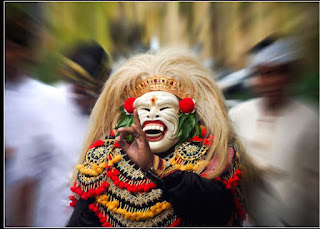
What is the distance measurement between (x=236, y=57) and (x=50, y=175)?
1.36 metres

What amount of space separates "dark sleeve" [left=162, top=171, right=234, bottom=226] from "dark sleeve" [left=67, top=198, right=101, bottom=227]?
0.45m

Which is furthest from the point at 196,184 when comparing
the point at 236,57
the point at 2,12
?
the point at 2,12

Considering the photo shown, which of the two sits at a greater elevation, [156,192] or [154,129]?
[154,129]

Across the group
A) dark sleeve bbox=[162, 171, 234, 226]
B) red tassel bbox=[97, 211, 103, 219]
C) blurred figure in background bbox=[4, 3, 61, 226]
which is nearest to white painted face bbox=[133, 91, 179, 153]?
dark sleeve bbox=[162, 171, 234, 226]

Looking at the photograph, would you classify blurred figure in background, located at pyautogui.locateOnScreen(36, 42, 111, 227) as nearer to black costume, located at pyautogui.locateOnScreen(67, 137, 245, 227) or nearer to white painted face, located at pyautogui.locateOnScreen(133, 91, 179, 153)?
black costume, located at pyautogui.locateOnScreen(67, 137, 245, 227)

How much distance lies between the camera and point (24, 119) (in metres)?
1.71

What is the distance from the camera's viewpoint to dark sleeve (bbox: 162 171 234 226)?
1366mm

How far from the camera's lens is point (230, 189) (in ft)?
4.81

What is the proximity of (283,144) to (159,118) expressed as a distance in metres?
0.75

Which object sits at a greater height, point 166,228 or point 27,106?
point 27,106

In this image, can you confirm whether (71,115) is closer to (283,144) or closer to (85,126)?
(85,126)

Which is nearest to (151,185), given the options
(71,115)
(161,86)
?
(161,86)

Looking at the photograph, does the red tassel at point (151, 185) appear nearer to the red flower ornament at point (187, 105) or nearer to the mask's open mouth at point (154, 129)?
the mask's open mouth at point (154, 129)

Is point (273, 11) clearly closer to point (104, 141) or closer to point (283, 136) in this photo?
point (283, 136)
